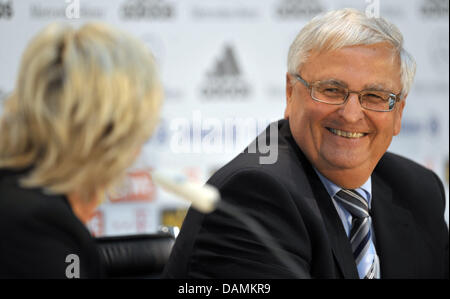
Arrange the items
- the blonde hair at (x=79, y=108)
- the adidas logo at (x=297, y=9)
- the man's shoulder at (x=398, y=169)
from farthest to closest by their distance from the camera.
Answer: the adidas logo at (x=297, y=9)
the man's shoulder at (x=398, y=169)
the blonde hair at (x=79, y=108)

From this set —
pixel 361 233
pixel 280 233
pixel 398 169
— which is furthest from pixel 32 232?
pixel 398 169

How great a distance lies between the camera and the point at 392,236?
152cm

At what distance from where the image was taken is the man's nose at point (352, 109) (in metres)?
1.46

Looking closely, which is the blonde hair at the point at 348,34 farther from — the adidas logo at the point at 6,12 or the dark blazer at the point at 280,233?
the adidas logo at the point at 6,12

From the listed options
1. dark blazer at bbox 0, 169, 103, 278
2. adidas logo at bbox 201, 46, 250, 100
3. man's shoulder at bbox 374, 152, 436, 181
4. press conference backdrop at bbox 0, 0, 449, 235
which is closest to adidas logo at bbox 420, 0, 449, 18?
press conference backdrop at bbox 0, 0, 449, 235

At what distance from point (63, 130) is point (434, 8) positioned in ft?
12.8

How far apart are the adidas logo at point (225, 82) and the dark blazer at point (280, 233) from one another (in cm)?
246

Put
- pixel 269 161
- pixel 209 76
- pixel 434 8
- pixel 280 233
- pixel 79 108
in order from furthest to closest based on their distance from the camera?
pixel 434 8 < pixel 209 76 < pixel 269 161 < pixel 280 233 < pixel 79 108

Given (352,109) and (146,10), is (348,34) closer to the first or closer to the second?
(352,109)

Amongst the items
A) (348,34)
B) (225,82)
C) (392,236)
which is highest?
(348,34)

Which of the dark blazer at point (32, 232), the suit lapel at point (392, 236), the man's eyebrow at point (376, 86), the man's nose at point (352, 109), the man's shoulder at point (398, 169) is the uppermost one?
the man's eyebrow at point (376, 86)

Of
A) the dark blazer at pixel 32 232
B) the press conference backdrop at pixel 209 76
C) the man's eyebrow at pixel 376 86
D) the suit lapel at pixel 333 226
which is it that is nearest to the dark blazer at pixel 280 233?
the suit lapel at pixel 333 226

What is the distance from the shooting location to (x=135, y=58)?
2.97ft

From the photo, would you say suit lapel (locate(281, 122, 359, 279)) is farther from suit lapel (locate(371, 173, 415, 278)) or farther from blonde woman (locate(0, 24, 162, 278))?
blonde woman (locate(0, 24, 162, 278))
